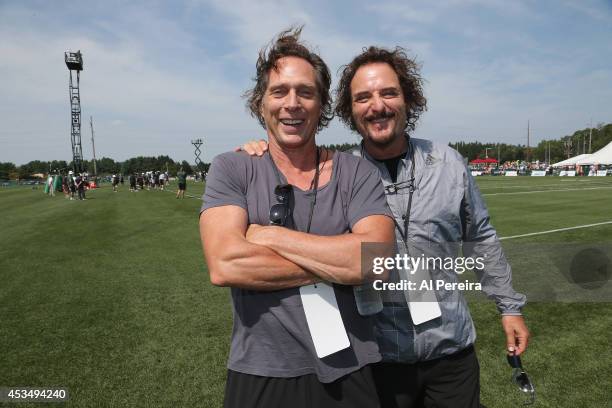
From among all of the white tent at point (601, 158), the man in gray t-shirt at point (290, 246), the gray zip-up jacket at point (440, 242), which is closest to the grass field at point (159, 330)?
the gray zip-up jacket at point (440, 242)

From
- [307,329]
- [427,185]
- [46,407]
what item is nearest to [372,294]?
[307,329]

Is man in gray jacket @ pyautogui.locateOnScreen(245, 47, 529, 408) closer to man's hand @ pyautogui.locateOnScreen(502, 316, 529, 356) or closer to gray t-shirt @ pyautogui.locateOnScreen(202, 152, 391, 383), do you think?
man's hand @ pyautogui.locateOnScreen(502, 316, 529, 356)

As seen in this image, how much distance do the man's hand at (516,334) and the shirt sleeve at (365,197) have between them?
3.79 feet

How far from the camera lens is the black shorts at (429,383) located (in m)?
2.18

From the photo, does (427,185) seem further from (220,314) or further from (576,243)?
(576,243)

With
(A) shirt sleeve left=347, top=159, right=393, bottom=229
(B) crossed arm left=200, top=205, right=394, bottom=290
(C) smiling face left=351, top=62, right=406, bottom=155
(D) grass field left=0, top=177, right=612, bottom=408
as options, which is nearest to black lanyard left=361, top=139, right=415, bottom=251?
(C) smiling face left=351, top=62, right=406, bottom=155

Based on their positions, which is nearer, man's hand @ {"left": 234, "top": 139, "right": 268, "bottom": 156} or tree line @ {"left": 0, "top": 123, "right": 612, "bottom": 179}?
man's hand @ {"left": 234, "top": 139, "right": 268, "bottom": 156}

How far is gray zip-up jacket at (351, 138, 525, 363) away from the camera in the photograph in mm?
2135

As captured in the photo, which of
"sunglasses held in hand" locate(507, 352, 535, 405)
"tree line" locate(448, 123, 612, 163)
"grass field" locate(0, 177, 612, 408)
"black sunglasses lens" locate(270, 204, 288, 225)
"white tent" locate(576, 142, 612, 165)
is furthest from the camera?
"tree line" locate(448, 123, 612, 163)

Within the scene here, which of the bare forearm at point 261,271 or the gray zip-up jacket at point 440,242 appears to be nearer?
the bare forearm at point 261,271

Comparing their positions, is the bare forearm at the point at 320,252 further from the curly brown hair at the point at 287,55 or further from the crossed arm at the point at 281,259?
the curly brown hair at the point at 287,55

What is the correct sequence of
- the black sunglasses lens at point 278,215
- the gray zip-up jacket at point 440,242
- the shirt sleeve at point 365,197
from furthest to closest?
1. the gray zip-up jacket at point 440,242
2. the shirt sleeve at point 365,197
3. the black sunglasses lens at point 278,215

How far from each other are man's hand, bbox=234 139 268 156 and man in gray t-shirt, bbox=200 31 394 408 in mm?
52

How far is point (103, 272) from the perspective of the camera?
27.0ft
